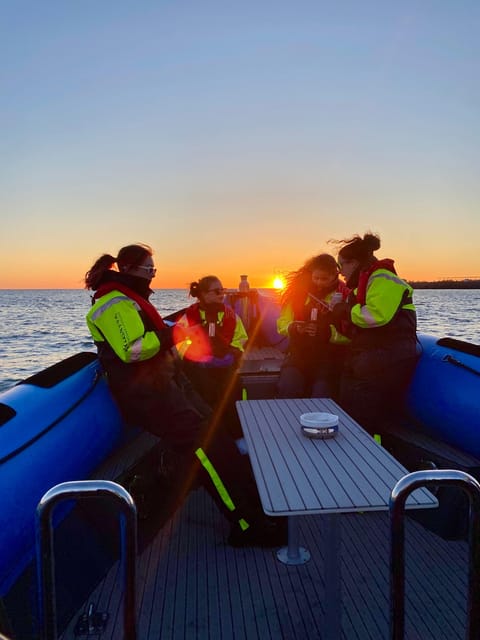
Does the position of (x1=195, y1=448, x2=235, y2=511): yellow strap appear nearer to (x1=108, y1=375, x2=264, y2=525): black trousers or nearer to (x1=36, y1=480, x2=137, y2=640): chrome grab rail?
(x1=108, y1=375, x2=264, y2=525): black trousers

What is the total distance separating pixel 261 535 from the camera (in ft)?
8.61

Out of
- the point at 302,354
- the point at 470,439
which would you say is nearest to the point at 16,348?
the point at 302,354

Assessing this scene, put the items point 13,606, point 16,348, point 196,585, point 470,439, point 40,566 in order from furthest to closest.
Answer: point 16,348 → point 470,439 → point 196,585 → point 13,606 → point 40,566

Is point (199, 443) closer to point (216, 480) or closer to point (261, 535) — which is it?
point (216, 480)

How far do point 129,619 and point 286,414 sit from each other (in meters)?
1.27

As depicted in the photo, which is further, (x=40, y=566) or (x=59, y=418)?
(x=59, y=418)

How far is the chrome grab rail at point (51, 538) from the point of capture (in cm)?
122

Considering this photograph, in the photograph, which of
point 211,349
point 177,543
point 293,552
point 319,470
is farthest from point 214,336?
point 319,470

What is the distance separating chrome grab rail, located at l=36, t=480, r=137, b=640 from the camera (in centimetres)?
122

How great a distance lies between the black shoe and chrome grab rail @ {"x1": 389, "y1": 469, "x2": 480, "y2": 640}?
1395 mm

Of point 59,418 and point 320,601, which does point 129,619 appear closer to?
point 320,601

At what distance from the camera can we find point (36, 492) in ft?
7.19

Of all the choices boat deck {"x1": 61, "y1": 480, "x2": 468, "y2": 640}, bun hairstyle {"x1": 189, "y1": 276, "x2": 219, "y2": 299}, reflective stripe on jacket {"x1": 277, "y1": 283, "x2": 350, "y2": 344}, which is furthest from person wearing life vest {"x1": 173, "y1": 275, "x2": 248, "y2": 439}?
boat deck {"x1": 61, "y1": 480, "x2": 468, "y2": 640}

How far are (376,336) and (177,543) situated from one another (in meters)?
1.65
